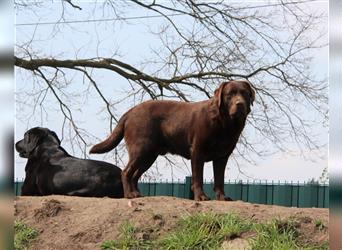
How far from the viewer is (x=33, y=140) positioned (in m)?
7.66

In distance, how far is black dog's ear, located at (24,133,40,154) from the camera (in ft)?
24.9

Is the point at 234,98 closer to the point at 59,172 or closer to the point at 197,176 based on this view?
the point at 197,176

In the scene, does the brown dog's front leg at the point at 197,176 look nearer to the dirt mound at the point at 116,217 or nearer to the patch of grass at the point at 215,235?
the dirt mound at the point at 116,217

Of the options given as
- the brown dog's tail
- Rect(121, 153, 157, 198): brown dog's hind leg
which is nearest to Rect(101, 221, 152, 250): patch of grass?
Rect(121, 153, 157, 198): brown dog's hind leg

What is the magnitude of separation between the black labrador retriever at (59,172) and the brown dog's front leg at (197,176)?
127 cm

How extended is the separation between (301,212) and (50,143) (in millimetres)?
3451

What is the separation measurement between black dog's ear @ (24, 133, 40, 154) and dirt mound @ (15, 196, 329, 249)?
1.62m

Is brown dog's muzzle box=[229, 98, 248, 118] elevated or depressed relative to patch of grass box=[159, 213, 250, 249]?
elevated

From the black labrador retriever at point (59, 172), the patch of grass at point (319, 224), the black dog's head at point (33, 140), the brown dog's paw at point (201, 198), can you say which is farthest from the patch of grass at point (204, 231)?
the black dog's head at point (33, 140)

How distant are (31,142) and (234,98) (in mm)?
2864

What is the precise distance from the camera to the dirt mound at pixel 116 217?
17.0 ft

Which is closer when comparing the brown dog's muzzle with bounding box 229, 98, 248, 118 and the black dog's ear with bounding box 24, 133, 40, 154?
the brown dog's muzzle with bounding box 229, 98, 248, 118

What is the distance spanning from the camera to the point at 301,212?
18.0 feet

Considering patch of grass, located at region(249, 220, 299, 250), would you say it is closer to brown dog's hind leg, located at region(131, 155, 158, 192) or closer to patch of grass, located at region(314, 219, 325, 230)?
patch of grass, located at region(314, 219, 325, 230)
